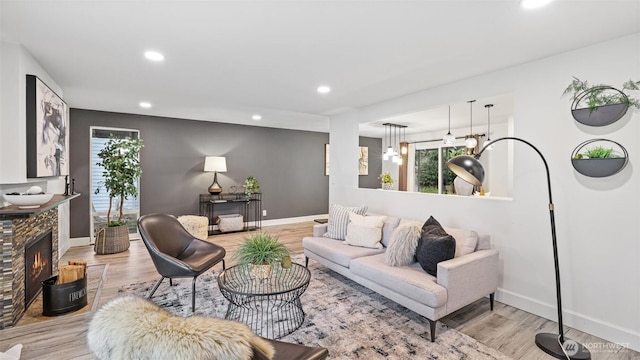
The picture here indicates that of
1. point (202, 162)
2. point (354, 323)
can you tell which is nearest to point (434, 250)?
point (354, 323)

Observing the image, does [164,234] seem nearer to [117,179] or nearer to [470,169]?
[117,179]

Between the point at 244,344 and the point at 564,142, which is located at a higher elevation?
the point at 564,142

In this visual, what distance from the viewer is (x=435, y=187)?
7.39 meters

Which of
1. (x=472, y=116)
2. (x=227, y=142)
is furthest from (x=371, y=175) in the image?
(x=227, y=142)

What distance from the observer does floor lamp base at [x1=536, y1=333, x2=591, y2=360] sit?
2.14 metres

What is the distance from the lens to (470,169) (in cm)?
228

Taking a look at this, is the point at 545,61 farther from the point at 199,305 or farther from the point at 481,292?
the point at 199,305

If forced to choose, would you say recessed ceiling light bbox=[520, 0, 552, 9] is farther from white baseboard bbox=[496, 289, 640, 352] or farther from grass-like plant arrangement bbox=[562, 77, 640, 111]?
white baseboard bbox=[496, 289, 640, 352]

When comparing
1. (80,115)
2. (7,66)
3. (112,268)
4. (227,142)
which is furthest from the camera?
(227,142)

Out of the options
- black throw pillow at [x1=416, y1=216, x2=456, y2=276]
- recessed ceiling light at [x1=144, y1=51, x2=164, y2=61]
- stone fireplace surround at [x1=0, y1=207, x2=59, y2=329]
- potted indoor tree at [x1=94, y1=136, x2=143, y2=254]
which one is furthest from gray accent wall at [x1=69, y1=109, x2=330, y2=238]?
black throw pillow at [x1=416, y1=216, x2=456, y2=276]

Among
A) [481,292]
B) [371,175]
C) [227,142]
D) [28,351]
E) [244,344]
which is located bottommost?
[28,351]

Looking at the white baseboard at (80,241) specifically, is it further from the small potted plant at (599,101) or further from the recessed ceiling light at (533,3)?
the small potted plant at (599,101)

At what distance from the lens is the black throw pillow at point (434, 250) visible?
8.44 ft

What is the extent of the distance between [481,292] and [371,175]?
6385 mm
